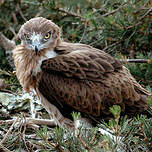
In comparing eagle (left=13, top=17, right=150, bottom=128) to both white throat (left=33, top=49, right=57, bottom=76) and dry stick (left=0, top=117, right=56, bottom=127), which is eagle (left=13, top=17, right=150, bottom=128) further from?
dry stick (left=0, top=117, right=56, bottom=127)

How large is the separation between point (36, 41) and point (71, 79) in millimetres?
724

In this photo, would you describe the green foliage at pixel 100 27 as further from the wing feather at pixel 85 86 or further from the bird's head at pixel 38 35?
the bird's head at pixel 38 35

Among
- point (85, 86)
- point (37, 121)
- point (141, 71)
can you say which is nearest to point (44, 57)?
point (85, 86)

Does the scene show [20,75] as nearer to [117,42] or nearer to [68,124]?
[68,124]

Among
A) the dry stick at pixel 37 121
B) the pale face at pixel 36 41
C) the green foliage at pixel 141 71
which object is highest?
the pale face at pixel 36 41

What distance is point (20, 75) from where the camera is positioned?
5.41 meters

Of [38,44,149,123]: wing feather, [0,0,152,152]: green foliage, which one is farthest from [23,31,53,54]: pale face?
[0,0,152,152]: green foliage

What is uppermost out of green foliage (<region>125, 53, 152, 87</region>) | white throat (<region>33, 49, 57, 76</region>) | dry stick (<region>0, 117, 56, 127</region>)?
white throat (<region>33, 49, 57, 76</region>)

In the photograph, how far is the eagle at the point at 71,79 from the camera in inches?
198

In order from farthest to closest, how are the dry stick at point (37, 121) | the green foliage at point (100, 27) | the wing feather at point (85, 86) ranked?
1. the green foliage at point (100, 27)
2. the dry stick at point (37, 121)
3. the wing feather at point (85, 86)

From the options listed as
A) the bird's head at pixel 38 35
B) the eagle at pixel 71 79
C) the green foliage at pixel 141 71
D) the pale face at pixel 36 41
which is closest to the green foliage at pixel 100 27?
the green foliage at pixel 141 71

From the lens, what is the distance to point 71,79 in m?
5.08

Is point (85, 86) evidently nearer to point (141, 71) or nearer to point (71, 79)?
point (71, 79)

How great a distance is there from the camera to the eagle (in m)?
5.04
